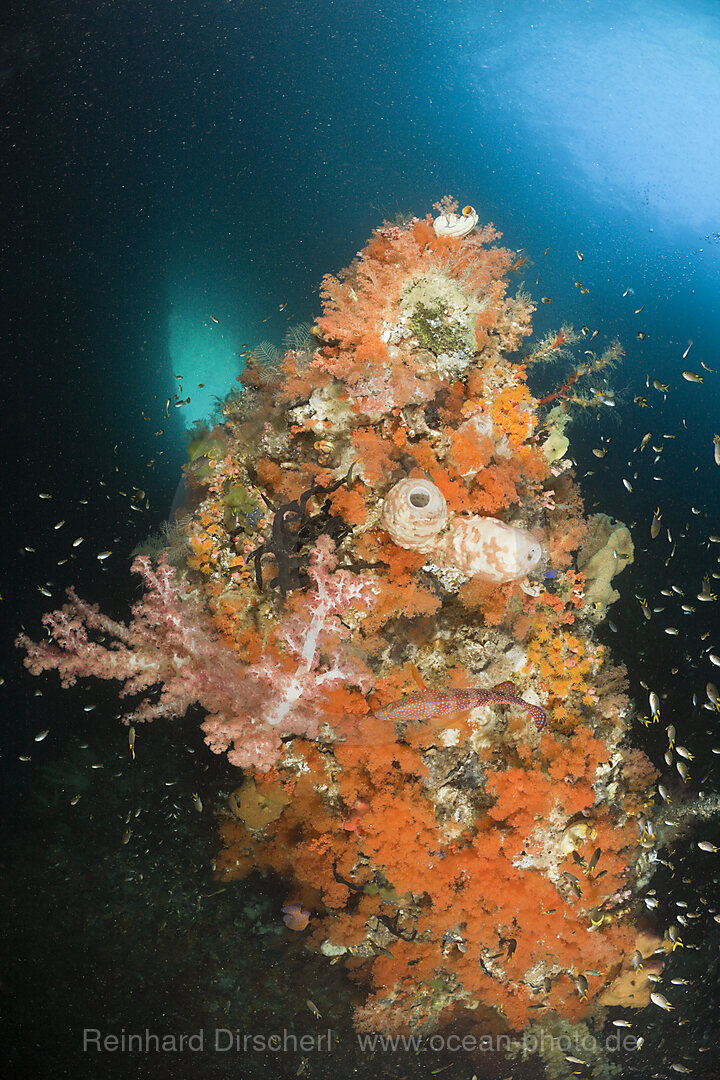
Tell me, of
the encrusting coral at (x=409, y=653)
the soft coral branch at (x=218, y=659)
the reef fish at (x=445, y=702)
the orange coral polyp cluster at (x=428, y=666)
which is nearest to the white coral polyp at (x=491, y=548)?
the encrusting coral at (x=409, y=653)

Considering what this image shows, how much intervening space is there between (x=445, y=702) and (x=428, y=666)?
382 mm

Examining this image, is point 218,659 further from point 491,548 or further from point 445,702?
point 491,548

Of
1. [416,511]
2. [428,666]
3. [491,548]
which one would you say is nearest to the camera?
[416,511]

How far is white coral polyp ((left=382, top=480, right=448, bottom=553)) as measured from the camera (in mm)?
3398

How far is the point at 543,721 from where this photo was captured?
3.95 meters

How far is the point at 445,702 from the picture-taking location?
3697 mm

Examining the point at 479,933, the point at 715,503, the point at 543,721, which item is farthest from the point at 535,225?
the point at 479,933

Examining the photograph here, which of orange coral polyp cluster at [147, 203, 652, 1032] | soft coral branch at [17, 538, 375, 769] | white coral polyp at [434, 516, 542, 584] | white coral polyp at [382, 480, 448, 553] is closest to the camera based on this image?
white coral polyp at [382, 480, 448, 553]

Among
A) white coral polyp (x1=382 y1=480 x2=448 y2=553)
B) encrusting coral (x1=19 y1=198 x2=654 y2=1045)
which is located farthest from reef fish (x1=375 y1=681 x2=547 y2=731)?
white coral polyp (x1=382 y1=480 x2=448 y2=553)

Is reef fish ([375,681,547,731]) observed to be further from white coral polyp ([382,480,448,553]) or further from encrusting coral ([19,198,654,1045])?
white coral polyp ([382,480,448,553])

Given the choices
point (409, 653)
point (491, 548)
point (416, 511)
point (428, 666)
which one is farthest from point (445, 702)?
point (416, 511)

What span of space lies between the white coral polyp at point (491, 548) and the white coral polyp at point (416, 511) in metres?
0.26

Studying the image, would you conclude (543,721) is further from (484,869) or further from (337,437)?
(337,437)

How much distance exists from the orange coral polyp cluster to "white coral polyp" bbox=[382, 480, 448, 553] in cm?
36
